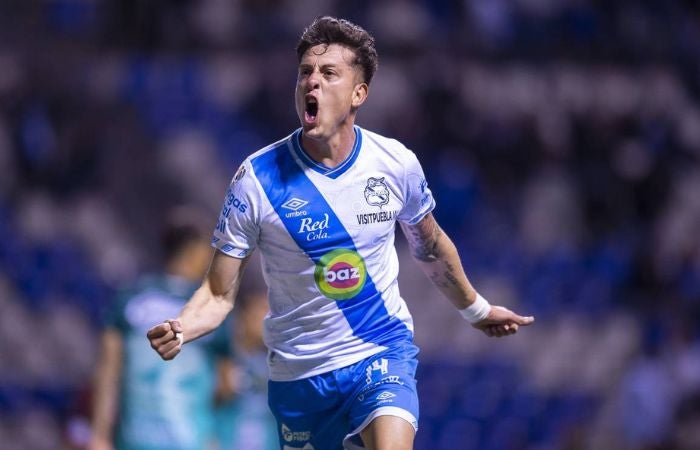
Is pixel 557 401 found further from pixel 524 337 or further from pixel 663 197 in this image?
pixel 663 197

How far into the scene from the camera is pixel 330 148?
5367 millimetres

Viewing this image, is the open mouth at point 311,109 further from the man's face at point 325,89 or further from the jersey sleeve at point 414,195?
the jersey sleeve at point 414,195

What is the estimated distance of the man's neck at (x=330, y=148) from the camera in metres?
5.36

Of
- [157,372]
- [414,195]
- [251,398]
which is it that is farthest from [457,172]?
[414,195]

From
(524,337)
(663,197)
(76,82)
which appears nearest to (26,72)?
(76,82)

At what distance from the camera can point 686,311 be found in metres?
13.1

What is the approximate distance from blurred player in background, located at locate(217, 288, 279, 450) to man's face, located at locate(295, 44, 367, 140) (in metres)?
3.68

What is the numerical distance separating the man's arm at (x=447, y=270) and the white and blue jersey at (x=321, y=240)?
9.6 inches

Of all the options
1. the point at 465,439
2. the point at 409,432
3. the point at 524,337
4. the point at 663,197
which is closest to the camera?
the point at 409,432

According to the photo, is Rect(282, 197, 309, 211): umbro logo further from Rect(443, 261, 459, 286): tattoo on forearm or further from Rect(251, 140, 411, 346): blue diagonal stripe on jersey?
Rect(443, 261, 459, 286): tattoo on forearm

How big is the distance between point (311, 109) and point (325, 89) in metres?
0.10

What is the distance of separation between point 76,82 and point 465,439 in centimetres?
628

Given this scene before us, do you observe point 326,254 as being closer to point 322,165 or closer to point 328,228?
point 328,228

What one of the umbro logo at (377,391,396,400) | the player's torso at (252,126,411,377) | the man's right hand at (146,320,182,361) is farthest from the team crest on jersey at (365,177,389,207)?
the man's right hand at (146,320,182,361)
